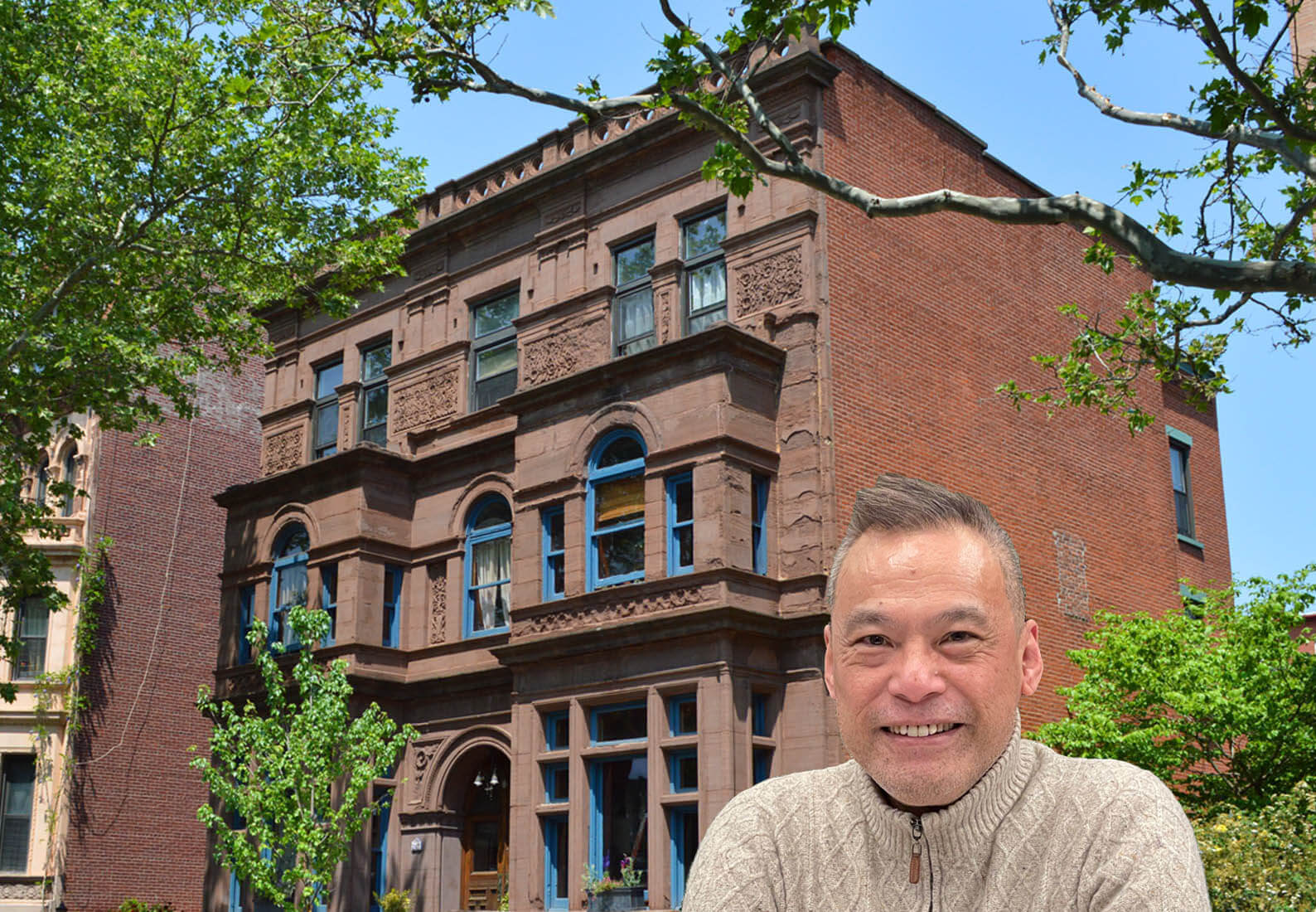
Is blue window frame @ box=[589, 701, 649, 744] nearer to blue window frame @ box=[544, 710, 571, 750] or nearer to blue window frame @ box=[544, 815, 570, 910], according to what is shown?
blue window frame @ box=[544, 710, 571, 750]

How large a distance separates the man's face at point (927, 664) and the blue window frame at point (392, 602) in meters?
25.5

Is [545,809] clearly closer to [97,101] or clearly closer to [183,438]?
[97,101]

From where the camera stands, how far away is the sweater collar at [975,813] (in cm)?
201

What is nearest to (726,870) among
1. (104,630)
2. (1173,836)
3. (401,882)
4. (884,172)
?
(1173,836)

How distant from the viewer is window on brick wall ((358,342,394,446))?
2916 cm

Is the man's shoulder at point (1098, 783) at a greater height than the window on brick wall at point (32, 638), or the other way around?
the window on brick wall at point (32, 638)

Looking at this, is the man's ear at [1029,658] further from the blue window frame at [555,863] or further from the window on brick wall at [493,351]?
the window on brick wall at [493,351]

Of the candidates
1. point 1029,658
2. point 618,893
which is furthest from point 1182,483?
point 1029,658

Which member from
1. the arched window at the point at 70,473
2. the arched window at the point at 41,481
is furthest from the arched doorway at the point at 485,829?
the arched window at the point at 41,481

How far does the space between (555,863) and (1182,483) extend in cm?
1703

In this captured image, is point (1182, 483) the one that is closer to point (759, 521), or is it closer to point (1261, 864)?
point (759, 521)

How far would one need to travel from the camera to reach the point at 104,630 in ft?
115

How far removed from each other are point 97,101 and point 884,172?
12842mm

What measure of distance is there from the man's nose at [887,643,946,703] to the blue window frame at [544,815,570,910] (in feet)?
69.3
